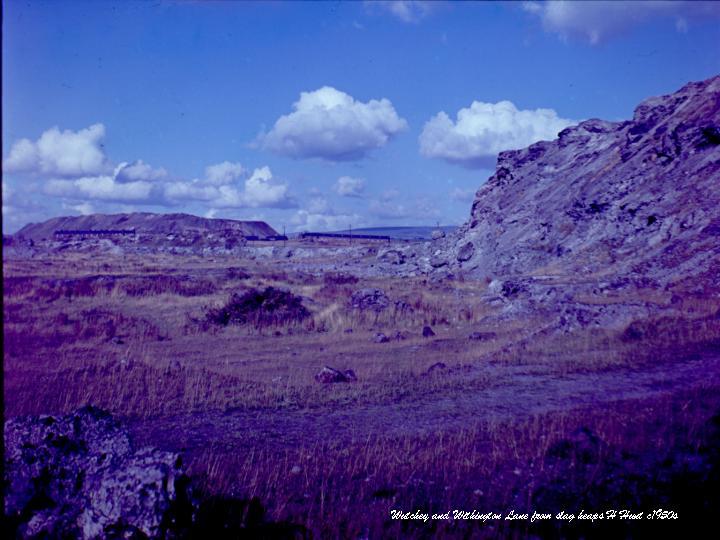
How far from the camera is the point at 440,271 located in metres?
47.3

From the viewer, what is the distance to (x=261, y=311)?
20438mm

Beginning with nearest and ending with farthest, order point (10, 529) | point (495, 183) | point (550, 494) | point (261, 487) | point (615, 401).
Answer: point (10, 529), point (550, 494), point (261, 487), point (615, 401), point (495, 183)

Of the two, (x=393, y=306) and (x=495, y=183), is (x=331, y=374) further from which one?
(x=495, y=183)

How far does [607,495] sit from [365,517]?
2189 mm

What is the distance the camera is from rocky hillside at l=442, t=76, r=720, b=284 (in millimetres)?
29891

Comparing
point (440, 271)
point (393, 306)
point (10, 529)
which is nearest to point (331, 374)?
point (10, 529)

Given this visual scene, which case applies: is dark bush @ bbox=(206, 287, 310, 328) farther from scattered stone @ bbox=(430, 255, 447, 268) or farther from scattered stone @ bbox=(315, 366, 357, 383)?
scattered stone @ bbox=(430, 255, 447, 268)

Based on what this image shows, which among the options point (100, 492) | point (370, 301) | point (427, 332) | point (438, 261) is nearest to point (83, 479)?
point (100, 492)

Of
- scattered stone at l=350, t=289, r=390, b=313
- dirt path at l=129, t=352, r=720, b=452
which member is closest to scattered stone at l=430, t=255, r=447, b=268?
scattered stone at l=350, t=289, r=390, b=313

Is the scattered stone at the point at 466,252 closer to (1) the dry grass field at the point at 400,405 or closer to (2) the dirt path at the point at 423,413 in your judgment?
(1) the dry grass field at the point at 400,405

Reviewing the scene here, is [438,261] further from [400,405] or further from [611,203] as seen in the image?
[400,405]

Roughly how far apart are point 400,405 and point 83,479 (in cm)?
587

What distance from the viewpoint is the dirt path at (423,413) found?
7.54m

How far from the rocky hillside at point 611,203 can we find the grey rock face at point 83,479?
84.0ft
